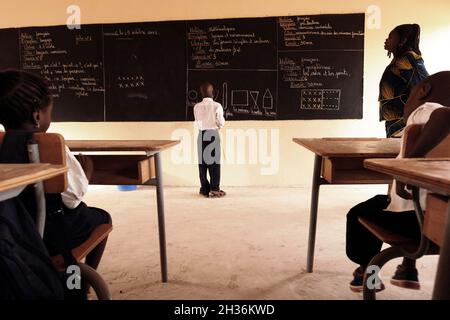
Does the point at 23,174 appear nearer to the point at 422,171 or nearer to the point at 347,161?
the point at 422,171

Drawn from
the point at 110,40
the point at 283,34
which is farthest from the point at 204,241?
the point at 110,40

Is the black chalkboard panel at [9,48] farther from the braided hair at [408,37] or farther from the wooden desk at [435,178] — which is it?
the wooden desk at [435,178]

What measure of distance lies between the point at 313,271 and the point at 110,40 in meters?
3.54

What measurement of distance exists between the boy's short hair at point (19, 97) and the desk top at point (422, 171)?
1081 millimetres

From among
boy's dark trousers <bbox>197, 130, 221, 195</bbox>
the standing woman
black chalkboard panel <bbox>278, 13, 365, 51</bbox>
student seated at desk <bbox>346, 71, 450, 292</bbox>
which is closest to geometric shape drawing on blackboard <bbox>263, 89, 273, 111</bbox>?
black chalkboard panel <bbox>278, 13, 365, 51</bbox>

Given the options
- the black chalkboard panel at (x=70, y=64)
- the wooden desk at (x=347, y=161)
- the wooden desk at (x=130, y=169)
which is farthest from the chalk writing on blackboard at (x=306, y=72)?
the wooden desk at (x=130, y=169)

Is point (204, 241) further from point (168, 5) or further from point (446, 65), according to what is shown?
point (446, 65)

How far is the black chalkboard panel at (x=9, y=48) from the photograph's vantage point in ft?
14.6

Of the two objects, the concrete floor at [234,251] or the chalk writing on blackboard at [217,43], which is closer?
the concrete floor at [234,251]

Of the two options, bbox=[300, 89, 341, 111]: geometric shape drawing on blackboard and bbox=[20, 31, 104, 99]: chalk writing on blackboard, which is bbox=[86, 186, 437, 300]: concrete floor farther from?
bbox=[20, 31, 104, 99]: chalk writing on blackboard

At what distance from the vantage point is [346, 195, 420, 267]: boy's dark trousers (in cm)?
130

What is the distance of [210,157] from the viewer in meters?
3.95

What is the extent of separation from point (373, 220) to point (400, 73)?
1.21 metres

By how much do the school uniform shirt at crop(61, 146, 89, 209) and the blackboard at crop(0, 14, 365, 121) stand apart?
3092 millimetres
